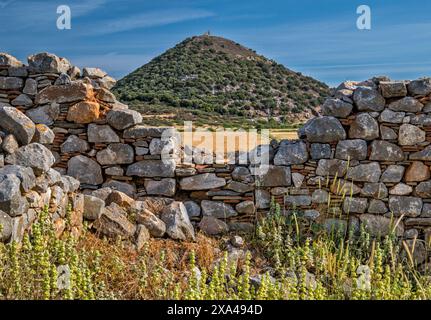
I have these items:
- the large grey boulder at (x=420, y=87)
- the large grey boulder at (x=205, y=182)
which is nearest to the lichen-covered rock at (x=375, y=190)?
the large grey boulder at (x=420, y=87)

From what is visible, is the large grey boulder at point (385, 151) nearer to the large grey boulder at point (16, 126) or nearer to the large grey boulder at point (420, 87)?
the large grey boulder at point (420, 87)

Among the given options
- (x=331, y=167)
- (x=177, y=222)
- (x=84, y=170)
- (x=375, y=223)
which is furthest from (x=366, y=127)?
(x=84, y=170)

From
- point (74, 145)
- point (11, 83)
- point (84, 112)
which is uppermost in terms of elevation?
point (11, 83)

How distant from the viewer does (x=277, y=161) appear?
8.33 m

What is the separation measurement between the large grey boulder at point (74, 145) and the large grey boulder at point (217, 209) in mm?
2036

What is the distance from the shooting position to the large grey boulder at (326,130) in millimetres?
A: 8227

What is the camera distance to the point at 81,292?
4.62 metres

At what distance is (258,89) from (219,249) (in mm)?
31129

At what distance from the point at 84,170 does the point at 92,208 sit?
176 centimetres

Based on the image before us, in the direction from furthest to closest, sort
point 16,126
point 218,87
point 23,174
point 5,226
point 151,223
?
point 218,87, point 151,223, point 16,126, point 23,174, point 5,226

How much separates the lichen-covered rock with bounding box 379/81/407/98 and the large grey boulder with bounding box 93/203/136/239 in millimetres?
4226

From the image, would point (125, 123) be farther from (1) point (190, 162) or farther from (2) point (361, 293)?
(2) point (361, 293)

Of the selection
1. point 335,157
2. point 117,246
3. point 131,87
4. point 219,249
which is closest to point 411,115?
point 335,157

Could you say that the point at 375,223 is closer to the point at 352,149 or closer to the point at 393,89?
the point at 352,149
